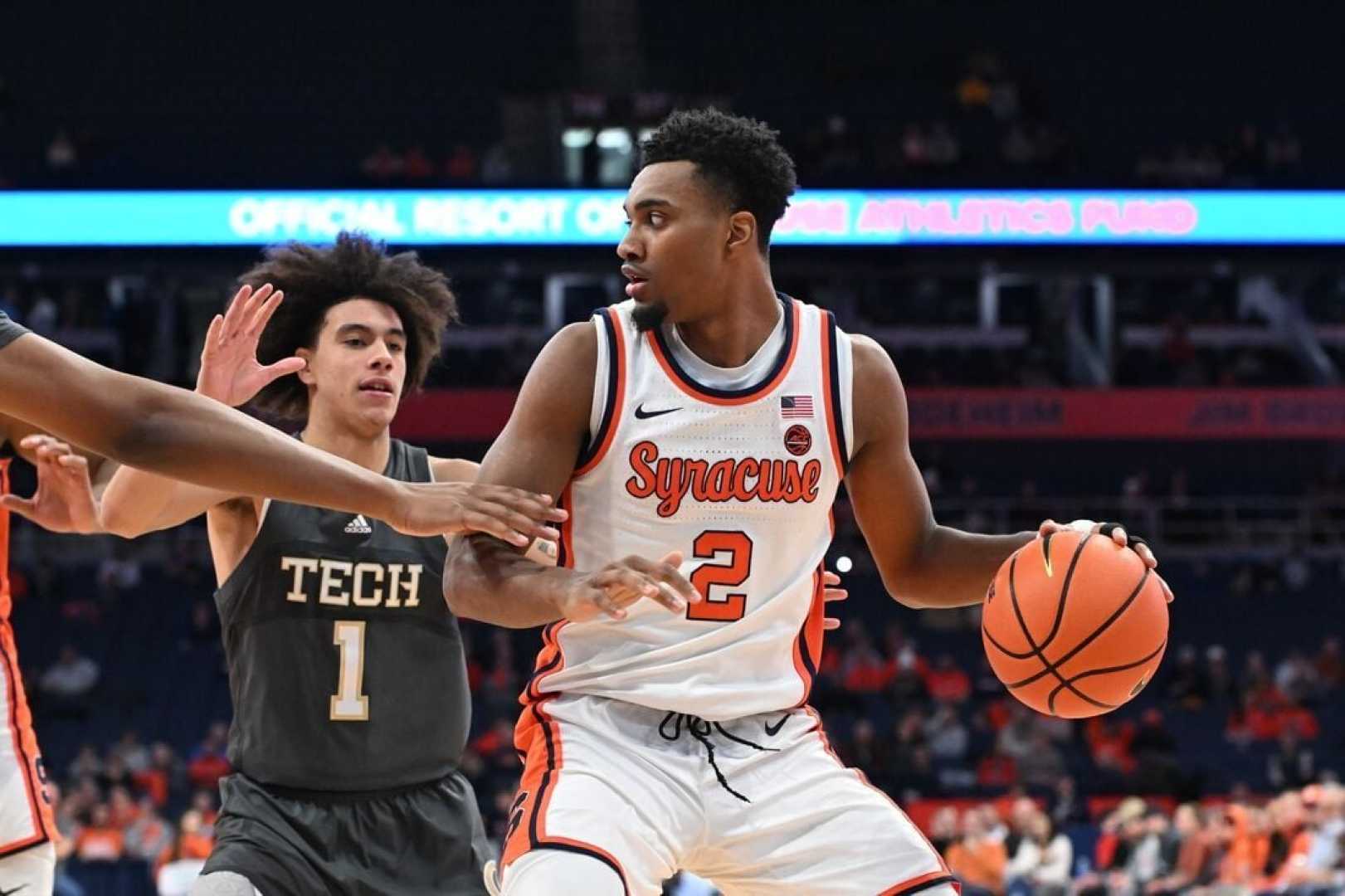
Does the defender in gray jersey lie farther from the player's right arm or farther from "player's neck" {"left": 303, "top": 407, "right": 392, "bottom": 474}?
the player's right arm

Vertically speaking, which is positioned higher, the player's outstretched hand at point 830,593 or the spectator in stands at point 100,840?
the player's outstretched hand at point 830,593

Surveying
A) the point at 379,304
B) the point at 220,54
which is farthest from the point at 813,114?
the point at 379,304

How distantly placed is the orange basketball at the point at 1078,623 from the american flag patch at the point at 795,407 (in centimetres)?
59

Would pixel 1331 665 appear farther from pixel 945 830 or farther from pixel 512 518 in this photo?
pixel 512 518

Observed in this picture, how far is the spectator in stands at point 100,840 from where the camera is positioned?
14531 millimetres

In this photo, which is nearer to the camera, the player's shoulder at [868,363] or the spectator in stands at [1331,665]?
the player's shoulder at [868,363]

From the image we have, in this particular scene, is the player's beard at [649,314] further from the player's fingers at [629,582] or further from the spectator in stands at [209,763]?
the spectator in stands at [209,763]

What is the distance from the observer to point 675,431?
4.26m

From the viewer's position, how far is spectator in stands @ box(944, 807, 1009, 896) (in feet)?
44.9

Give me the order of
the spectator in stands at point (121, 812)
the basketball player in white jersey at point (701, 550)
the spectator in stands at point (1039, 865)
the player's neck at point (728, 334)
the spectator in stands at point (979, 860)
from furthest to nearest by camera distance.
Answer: the spectator in stands at point (121, 812), the spectator in stands at point (979, 860), the spectator in stands at point (1039, 865), the player's neck at point (728, 334), the basketball player in white jersey at point (701, 550)

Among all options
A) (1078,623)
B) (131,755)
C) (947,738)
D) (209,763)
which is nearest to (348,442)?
(1078,623)

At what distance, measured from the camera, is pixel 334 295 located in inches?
209

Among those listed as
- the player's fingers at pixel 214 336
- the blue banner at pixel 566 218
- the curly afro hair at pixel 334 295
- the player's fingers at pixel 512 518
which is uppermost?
the blue banner at pixel 566 218

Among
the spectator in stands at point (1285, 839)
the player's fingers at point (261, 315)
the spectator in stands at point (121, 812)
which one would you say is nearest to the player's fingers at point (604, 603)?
the player's fingers at point (261, 315)
